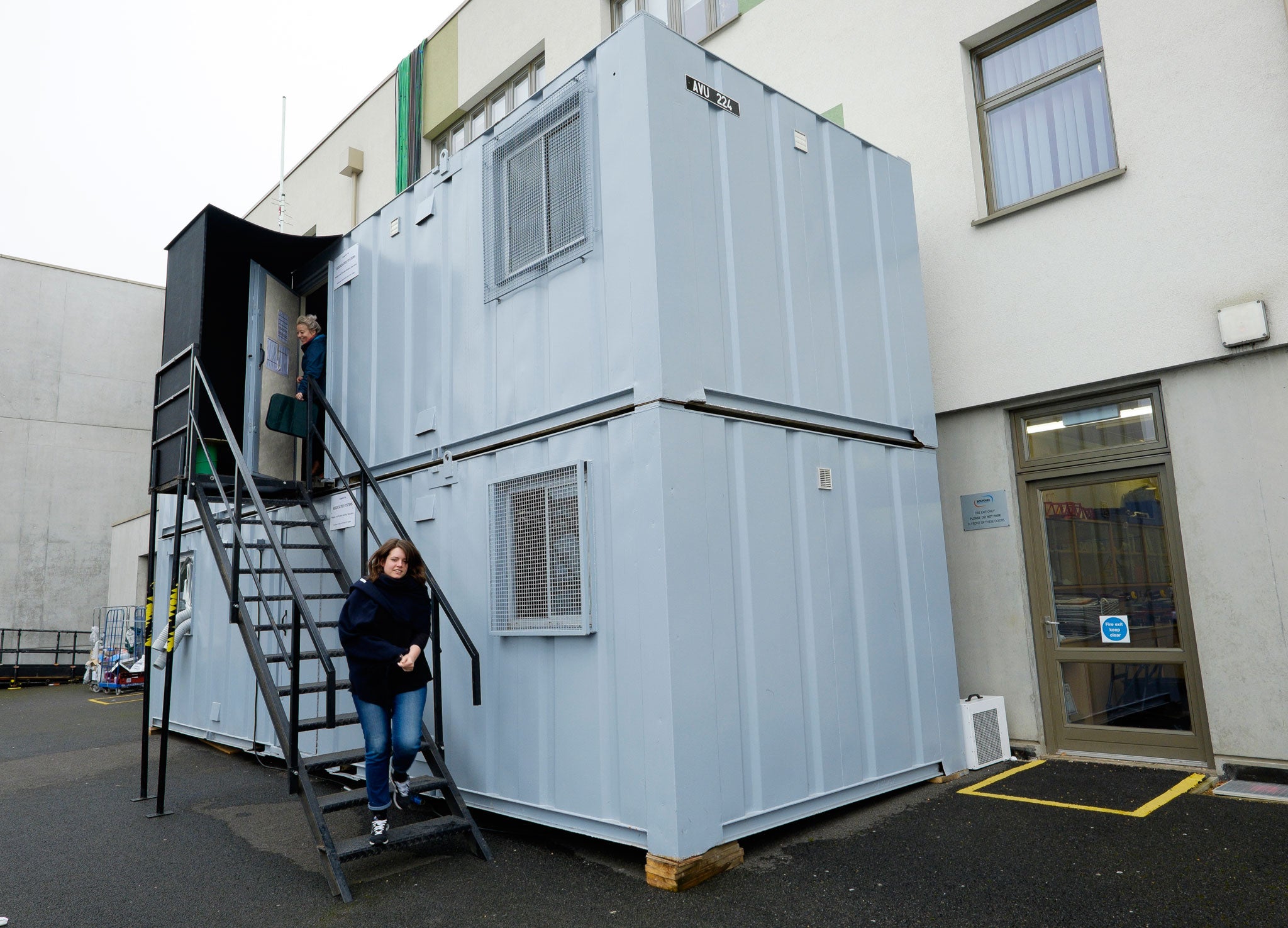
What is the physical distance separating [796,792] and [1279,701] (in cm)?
329

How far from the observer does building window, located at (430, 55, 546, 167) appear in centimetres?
1191

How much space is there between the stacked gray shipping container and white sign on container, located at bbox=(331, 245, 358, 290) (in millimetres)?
887

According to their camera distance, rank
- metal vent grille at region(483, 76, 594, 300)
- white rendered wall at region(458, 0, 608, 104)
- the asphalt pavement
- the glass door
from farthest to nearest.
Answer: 1. white rendered wall at region(458, 0, 608, 104)
2. the glass door
3. metal vent grille at region(483, 76, 594, 300)
4. the asphalt pavement

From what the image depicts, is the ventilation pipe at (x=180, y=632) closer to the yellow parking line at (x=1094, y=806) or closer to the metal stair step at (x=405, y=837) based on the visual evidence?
the metal stair step at (x=405, y=837)

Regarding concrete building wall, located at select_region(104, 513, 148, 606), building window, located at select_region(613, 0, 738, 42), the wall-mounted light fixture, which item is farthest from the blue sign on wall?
concrete building wall, located at select_region(104, 513, 148, 606)

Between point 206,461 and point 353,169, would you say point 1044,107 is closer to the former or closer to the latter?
point 206,461

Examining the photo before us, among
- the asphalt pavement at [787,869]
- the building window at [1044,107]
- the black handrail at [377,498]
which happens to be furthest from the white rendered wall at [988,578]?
the black handrail at [377,498]

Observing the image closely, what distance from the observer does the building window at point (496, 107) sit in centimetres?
1191

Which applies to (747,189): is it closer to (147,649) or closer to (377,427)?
(377,427)

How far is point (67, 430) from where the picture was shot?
22.4 m

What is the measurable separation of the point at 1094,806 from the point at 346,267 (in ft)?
22.8

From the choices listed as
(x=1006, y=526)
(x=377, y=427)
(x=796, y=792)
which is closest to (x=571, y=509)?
(x=796, y=792)

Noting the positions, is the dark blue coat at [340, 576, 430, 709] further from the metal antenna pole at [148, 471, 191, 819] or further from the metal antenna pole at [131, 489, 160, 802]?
the metal antenna pole at [131, 489, 160, 802]

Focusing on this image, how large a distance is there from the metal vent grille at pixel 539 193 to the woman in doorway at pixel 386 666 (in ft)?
6.59
